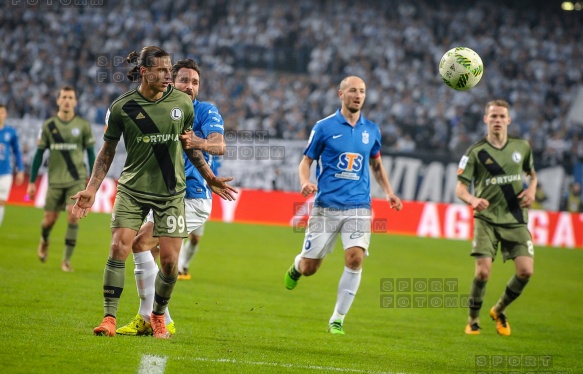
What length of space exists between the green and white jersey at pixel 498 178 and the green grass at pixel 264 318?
60.2 inches

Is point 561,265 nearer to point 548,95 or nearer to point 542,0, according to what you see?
point 548,95

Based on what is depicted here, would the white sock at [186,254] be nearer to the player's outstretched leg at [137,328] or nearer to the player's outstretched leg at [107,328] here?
the player's outstretched leg at [137,328]

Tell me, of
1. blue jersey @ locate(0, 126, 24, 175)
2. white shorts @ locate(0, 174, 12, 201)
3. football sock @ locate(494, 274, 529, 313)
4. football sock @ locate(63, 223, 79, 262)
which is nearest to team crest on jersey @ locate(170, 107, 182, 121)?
football sock @ locate(494, 274, 529, 313)

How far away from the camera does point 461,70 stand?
31.8 ft

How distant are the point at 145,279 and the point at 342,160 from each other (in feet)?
9.28

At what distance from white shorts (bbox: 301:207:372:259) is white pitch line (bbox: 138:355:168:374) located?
3.14m

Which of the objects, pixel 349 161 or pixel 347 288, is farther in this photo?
pixel 349 161

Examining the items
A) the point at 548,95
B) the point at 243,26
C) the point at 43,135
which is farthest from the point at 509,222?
the point at 243,26

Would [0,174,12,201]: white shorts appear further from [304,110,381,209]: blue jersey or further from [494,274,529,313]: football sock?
[494,274,529,313]: football sock

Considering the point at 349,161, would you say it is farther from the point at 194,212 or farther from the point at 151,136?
the point at 151,136

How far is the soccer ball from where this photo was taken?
968 cm

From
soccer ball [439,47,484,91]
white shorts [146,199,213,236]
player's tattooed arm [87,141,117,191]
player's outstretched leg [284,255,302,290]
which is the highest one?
soccer ball [439,47,484,91]

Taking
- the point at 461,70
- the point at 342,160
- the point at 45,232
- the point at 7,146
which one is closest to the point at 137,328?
the point at 342,160

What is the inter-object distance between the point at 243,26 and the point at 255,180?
11285mm
